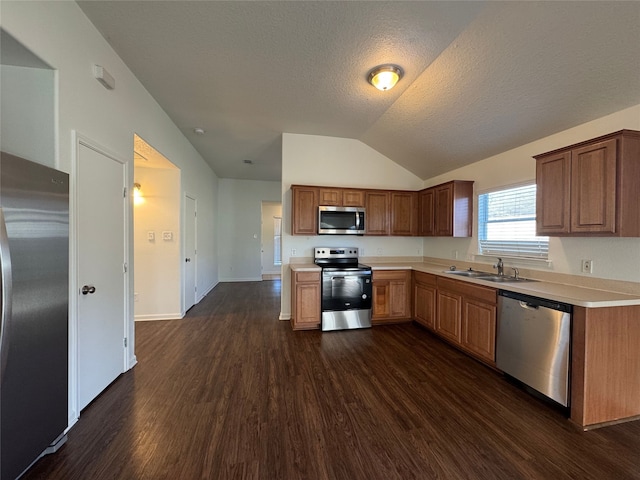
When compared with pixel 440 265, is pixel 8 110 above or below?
above

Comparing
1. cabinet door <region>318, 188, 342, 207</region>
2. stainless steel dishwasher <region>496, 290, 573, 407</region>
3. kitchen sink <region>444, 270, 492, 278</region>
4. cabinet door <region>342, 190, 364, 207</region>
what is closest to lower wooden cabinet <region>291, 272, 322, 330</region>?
cabinet door <region>318, 188, 342, 207</region>

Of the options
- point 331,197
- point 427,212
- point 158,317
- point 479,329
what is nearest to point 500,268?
point 479,329

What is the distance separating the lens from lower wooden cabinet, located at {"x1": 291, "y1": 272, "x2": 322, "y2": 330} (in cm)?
367

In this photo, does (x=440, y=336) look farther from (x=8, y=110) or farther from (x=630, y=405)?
(x=8, y=110)

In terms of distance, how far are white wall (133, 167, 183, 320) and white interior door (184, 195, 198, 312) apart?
1.02 feet

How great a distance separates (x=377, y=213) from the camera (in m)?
4.23

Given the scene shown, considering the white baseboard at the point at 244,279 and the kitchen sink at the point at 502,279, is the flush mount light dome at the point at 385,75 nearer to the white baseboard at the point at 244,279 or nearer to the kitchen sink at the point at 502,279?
the kitchen sink at the point at 502,279

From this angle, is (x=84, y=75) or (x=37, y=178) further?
(x=84, y=75)

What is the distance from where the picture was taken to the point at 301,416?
1.94 meters

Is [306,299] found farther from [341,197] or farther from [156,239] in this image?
[156,239]

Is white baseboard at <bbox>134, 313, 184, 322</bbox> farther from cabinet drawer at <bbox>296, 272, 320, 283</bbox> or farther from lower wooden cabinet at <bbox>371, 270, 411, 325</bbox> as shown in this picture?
lower wooden cabinet at <bbox>371, 270, 411, 325</bbox>

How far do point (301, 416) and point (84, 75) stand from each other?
3.11 meters

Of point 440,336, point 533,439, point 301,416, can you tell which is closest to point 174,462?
point 301,416

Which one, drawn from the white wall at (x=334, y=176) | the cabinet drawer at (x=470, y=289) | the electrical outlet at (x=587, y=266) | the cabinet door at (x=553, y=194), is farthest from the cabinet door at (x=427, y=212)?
the electrical outlet at (x=587, y=266)
